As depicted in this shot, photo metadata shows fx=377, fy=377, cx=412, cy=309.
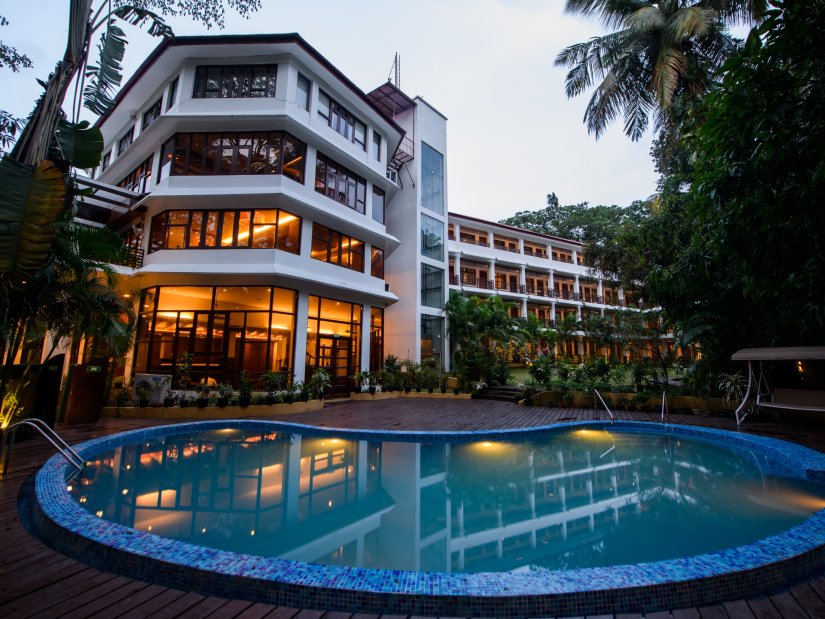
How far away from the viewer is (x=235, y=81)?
13.8 metres

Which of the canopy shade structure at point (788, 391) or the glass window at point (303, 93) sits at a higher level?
the glass window at point (303, 93)

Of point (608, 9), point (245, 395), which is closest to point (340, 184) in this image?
point (245, 395)

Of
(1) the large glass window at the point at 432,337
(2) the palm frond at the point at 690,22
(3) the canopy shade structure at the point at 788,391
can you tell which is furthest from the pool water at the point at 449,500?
(1) the large glass window at the point at 432,337

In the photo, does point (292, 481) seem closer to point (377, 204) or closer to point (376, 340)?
point (376, 340)

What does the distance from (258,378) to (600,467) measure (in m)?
10.5

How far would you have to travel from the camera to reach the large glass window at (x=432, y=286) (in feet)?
68.5

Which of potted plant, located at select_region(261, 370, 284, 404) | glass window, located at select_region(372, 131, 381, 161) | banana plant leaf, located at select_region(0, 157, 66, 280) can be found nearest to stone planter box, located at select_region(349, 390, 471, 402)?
potted plant, located at select_region(261, 370, 284, 404)

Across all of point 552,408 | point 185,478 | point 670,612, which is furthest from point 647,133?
point 185,478

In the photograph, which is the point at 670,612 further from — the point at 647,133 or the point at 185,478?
the point at 647,133

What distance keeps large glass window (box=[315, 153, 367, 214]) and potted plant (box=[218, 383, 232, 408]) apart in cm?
805

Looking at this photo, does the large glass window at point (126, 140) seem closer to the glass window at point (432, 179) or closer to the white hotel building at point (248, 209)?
the white hotel building at point (248, 209)

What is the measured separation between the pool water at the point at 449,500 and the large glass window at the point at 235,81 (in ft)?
39.9

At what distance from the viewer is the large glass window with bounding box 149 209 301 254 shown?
43.2 ft

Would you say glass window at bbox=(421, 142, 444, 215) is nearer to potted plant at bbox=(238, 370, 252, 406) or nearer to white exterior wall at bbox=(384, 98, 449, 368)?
white exterior wall at bbox=(384, 98, 449, 368)
